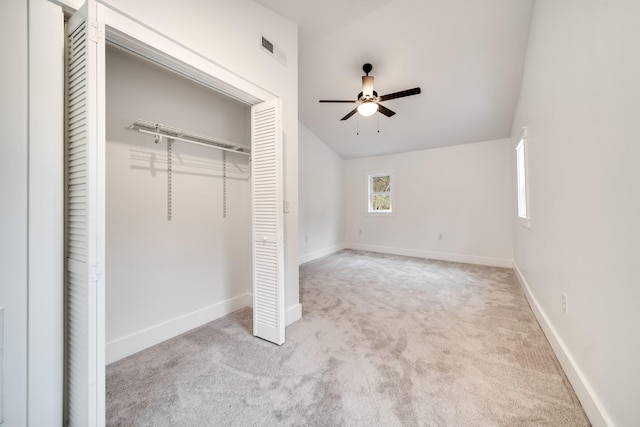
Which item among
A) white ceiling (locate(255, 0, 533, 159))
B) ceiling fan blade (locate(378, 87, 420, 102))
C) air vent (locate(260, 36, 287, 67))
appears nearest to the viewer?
air vent (locate(260, 36, 287, 67))

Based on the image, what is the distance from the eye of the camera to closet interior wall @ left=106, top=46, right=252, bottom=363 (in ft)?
5.98

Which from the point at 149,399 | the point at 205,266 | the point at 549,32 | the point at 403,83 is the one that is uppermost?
the point at 403,83

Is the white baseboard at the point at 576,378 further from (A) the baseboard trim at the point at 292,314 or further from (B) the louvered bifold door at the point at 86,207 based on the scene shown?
(B) the louvered bifold door at the point at 86,207

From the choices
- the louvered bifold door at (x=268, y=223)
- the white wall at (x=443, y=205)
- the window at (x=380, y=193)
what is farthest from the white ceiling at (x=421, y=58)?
the window at (x=380, y=193)

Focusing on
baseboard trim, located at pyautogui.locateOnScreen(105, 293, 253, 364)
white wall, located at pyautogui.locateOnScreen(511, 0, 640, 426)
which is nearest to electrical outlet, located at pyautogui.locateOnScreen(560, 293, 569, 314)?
white wall, located at pyautogui.locateOnScreen(511, 0, 640, 426)

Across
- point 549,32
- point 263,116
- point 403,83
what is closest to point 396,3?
point 403,83

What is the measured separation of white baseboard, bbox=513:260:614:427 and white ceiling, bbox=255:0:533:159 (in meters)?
2.86

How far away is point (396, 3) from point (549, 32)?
136 cm

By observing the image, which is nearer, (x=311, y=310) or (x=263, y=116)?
(x=263, y=116)

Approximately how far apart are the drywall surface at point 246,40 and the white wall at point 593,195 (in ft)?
6.74

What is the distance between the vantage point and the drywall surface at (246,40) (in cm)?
146

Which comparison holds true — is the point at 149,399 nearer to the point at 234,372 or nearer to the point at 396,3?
the point at 234,372

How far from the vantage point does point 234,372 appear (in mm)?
1650

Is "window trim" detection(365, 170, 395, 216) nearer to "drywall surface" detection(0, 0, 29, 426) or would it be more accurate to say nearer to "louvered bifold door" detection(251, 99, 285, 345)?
"louvered bifold door" detection(251, 99, 285, 345)
